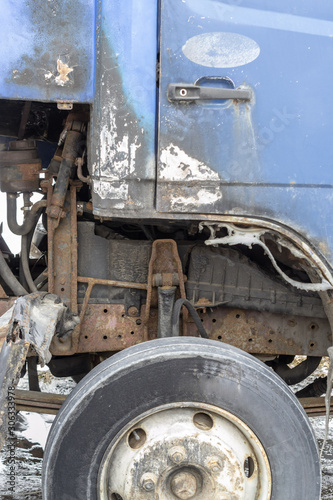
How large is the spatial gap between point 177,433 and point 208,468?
16 cm

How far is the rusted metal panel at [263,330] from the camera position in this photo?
2715 millimetres

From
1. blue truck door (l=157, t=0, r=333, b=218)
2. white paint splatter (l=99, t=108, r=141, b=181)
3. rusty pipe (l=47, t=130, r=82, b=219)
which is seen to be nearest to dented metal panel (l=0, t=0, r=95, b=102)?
white paint splatter (l=99, t=108, r=141, b=181)

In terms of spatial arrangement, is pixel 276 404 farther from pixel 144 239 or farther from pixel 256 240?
pixel 144 239

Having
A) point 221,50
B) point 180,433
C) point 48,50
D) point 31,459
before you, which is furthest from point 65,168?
point 31,459

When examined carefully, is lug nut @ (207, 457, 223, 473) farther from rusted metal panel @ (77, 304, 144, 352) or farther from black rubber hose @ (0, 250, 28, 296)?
→ black rubber hose @ (0, 250, 28, 296)

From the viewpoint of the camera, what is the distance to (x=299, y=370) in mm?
3119

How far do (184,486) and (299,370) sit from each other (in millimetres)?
1361

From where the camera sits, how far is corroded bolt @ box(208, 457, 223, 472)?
1946 millimetres

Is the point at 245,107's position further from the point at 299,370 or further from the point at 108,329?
the point at 299,370

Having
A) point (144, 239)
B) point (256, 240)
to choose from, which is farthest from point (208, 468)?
point (144, 239)

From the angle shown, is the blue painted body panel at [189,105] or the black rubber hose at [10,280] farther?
the black rubber hose at [10,280]

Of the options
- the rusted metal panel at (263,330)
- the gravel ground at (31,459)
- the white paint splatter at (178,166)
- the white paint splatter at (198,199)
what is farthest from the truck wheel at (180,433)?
the gravel ground at (31,459)

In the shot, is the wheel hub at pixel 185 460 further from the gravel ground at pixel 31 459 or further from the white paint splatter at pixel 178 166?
the gravel ground at pixel 31 459

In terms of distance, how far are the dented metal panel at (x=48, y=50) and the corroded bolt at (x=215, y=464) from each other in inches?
52.9
